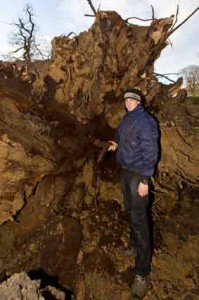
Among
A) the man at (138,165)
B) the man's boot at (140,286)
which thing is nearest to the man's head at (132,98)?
the man at (138,165)

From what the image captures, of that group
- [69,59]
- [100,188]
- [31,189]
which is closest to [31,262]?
[31,189]

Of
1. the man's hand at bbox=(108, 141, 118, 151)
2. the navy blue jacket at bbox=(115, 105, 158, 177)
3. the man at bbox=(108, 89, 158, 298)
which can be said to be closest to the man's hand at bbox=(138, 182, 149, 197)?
the man at bbox=(108, 89, 158, 298)

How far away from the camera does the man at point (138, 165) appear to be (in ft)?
13.6

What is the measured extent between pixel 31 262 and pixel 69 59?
236cm

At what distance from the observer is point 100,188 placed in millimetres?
5234

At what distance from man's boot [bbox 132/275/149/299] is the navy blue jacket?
3.73 feet

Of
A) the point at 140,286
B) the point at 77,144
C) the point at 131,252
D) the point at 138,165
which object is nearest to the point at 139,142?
the point at 138,165

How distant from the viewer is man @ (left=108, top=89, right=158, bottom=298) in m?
4.14

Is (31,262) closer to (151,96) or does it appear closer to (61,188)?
(61,188)

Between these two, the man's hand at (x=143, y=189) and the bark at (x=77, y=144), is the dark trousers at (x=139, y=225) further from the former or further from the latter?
the bark at (x=77, y=144)

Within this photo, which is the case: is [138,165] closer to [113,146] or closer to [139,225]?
[113,146]

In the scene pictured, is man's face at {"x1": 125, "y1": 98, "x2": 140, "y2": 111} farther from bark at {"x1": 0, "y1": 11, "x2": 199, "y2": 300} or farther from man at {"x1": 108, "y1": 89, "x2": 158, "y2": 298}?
bark at {"x1": 0, "y1": 11, "x2": 199, "y2": 300}

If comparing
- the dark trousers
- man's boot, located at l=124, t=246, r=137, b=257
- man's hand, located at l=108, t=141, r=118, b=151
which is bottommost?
man's boot, located at l=124, t=246, r=137, b=257

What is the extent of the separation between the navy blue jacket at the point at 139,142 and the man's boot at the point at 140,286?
1.14 m
